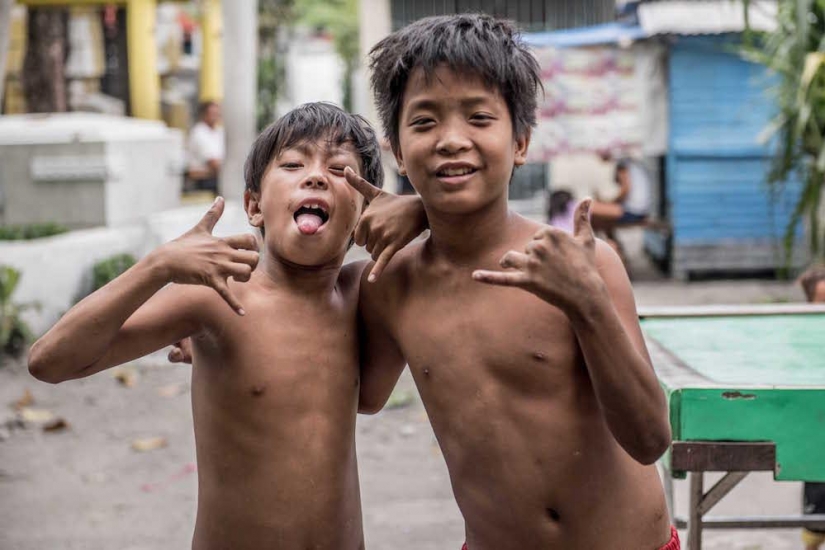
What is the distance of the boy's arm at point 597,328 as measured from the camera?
1.71 m

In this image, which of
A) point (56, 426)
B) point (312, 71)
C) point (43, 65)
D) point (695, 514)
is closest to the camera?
point (695, 514)

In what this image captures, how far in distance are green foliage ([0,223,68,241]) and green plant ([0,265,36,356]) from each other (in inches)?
44.5

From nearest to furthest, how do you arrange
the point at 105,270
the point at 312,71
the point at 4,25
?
the point at 4,25 < the point at 105,270 < the point at 312,71

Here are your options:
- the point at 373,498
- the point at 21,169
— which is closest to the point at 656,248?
the point at 21,169

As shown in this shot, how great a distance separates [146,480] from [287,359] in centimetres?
332

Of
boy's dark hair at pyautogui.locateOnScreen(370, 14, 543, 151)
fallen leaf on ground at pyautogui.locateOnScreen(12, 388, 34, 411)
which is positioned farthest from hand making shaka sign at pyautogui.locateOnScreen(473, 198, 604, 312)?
fallen leaf on ground at pyautogui.locateOnScreen(12, 388, 34, 411)

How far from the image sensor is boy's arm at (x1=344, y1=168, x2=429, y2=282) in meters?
2.10

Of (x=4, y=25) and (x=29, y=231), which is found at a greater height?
(x=4, y=25)

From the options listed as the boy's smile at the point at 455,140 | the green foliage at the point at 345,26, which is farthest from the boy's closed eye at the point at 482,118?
the green foliage at the point at 345,26

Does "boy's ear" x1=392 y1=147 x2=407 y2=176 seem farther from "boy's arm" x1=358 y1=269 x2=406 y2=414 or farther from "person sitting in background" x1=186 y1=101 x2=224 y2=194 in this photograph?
"person sitting in background" x1=186 y1=101 x2=224 y2=194

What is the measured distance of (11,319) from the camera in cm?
711

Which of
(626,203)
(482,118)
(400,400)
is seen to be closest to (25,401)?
(400,400)

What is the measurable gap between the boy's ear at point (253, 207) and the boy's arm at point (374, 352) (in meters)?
0.27

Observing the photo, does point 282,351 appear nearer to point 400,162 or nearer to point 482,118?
point 400,162
